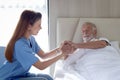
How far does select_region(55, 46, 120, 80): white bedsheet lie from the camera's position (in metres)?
1.96

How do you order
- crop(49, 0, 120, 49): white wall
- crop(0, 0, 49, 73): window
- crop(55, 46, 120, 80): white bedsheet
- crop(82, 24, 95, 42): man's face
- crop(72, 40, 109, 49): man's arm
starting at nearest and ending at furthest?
crop(55, 46, 120, 80): white bedsheet, crop(72, 40, 109, 49): man's arm, crop(82, 24, 95, 42): man's face, crop(49, 0, 120, 49): white wall, crop(0, 0, 49, 73): window

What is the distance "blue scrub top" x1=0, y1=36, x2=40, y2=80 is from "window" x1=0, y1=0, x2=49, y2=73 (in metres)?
1.15

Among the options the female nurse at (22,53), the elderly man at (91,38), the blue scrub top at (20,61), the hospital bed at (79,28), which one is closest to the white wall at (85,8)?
the hospital bed at (79,28)

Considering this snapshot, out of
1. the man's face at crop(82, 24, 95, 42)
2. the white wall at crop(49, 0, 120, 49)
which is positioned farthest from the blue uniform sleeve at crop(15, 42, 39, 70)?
the white wall at crop(49, 0, 120, 49)

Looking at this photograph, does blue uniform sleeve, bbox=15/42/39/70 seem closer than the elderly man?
Yes

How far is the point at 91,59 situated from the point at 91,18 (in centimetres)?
72

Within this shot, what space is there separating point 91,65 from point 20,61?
26.5 inches

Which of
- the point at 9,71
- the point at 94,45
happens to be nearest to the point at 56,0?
the point at 94,45

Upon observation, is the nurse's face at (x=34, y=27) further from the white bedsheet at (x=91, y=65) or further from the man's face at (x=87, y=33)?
the man's face at (x=87, y=33)

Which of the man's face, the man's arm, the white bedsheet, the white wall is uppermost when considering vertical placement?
the white wall

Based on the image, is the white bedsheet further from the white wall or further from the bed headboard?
the white wall

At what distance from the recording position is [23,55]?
186 centimetres

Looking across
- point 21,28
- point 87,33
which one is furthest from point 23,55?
point 87,33

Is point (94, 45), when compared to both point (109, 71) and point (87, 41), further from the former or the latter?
point (109, 71)
